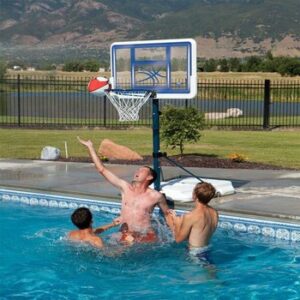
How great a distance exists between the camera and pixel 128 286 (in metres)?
6.83

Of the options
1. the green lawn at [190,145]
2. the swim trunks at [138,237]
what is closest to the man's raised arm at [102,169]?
the swim trunks at [138,237]

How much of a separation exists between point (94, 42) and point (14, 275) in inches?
7550

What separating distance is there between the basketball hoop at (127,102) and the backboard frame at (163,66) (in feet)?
0.48

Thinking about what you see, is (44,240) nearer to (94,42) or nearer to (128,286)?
(128,286)

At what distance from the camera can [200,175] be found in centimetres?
1195

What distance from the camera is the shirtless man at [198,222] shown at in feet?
23.0

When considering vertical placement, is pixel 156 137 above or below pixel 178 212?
above

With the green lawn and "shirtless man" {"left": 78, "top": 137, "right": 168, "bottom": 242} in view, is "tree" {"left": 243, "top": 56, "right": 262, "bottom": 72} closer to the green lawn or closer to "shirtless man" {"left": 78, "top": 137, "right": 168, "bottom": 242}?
the green lawn

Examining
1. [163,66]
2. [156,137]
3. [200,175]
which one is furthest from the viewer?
[200,175]

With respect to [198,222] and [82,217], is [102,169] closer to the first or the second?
[82,217]

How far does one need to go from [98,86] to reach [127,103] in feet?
1.83

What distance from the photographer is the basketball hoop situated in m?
10.0

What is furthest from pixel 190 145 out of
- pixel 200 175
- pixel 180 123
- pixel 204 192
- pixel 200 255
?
pixel 204 192

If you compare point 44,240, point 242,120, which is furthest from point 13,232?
point 242,120
